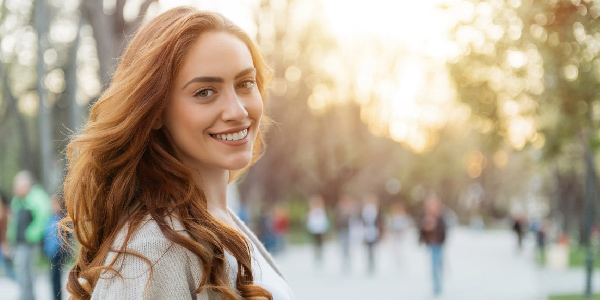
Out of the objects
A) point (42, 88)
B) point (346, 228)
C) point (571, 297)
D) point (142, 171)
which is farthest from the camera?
point (346, 228)

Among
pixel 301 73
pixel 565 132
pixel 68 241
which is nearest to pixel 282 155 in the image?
pixel 301 73

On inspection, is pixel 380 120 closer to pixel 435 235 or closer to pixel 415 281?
pixel 415 281

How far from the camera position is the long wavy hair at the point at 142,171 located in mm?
1865

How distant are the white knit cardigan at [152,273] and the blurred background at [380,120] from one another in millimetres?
872

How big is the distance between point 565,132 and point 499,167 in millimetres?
66832

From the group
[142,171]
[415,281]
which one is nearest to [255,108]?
[142,171]

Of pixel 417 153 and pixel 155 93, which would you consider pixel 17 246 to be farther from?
pixel 417 153

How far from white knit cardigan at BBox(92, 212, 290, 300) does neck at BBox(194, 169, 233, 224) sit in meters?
0.32

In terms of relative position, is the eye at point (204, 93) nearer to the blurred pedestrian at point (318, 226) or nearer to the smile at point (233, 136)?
the smile at point (233, 136)

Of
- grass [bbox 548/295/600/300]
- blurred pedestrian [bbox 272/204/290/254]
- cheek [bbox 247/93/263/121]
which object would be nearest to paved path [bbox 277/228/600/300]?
grass [bbox 548/295/600/300]

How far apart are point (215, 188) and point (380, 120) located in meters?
36.7

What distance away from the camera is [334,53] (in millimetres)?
33469

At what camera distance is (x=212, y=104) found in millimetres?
1996

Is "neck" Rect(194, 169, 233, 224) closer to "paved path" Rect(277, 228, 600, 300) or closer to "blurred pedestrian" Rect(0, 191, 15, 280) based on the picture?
"paved path" Rect(277, 228, 600, 300)
